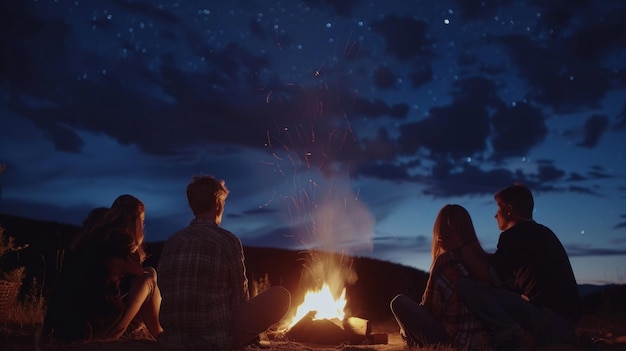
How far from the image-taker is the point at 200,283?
495 cm

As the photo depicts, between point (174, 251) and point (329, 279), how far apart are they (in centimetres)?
347

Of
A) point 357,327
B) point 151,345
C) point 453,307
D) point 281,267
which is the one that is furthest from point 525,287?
point 281,267

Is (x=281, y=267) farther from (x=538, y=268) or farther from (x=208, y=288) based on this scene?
(x=208, y=288)

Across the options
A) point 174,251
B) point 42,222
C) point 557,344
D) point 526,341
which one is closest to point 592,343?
point 557,344

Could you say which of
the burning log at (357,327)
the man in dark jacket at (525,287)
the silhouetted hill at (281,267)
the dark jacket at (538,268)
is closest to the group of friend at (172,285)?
the man in dark jacket at (525,287)

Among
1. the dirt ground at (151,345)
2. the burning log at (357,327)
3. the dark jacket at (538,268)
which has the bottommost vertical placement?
the dirt ground at (151,345)

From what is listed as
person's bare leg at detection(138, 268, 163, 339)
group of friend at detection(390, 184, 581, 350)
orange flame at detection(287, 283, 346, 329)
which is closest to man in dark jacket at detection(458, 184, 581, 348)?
group of friend at detection(390, 184, 581, 350)

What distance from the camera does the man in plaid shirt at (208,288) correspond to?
16.3 ft

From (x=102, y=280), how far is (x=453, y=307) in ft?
10.7

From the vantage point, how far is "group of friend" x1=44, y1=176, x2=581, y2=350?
16.5ft

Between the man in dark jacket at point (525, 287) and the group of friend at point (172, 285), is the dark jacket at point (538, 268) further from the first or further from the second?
the group of friend at point (172, 285)

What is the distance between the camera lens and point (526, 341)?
5.50 meters

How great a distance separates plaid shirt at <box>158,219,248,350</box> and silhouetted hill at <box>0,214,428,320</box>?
8667 mm

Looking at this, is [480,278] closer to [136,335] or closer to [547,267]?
[547,267]
